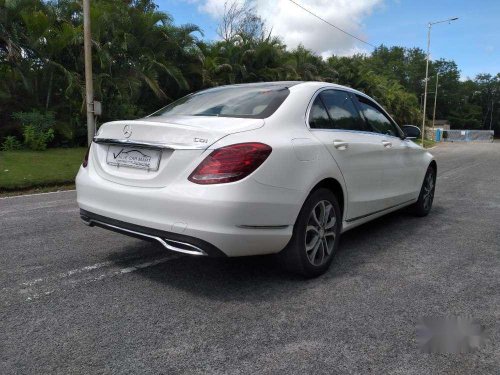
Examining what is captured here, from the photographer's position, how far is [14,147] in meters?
13.2

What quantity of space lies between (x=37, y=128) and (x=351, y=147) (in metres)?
12.2

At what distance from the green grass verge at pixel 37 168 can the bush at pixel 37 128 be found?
356 mm

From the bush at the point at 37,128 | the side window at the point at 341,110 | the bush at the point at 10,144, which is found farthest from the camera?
the bush at the point at 37,128

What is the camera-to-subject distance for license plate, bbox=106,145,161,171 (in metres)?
3.17

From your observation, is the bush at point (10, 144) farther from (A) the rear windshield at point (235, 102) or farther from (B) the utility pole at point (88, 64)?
(A) the rear windshield at point (235, 102)

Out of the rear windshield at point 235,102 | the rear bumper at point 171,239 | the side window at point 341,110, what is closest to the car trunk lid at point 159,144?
the rear windshield at point 235,102

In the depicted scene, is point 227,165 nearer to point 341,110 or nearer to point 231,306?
point 231,306

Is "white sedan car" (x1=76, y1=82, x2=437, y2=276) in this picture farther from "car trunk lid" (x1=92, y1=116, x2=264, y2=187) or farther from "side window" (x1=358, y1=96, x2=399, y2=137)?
"side window" (x1=358, y1=96, x2=399, y2=137)

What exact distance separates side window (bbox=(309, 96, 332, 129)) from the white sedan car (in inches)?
0.4

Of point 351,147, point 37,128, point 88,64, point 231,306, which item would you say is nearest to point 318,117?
point 351,147

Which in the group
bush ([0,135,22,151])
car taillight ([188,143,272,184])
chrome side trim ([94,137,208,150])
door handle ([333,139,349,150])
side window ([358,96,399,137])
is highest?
side window ([358,96,399,137])

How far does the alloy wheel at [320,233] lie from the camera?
350cm

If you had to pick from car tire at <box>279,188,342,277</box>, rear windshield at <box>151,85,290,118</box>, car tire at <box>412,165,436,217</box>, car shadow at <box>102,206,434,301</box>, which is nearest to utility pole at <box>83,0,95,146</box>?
rear windshield at <box>151,85,290,118</box>

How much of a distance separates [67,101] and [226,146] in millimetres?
13513
